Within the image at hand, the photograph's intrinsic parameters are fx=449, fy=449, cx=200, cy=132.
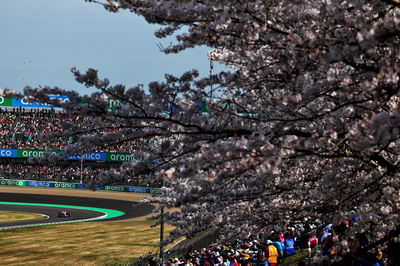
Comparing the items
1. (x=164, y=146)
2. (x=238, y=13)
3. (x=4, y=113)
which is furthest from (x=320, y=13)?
(x=4, y=113)

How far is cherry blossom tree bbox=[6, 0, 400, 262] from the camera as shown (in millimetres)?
4309

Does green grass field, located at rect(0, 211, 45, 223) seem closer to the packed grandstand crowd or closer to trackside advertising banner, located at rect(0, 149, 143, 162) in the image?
the packed grandstand crowd

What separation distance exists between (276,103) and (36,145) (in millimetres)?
64696

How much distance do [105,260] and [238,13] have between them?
17.5m

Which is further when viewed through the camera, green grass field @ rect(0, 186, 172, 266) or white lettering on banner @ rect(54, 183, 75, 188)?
white lettering on banner @ rect(54, 183, 75, 188)

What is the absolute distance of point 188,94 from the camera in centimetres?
573

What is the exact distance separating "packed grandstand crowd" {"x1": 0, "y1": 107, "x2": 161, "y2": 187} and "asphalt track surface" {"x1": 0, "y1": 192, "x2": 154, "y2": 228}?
5.34 meters

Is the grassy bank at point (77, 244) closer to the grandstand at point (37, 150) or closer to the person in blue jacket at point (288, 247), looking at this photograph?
the person in blue jacket at point (288, 247)

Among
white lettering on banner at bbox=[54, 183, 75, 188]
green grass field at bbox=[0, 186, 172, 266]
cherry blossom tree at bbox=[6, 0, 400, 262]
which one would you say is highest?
cherry blossom tree at bbox=[6, 0, 400, 262]

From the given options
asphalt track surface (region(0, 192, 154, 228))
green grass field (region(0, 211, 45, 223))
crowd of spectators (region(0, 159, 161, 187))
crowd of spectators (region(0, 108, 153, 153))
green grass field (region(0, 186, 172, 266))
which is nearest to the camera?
green grass field (region(0, 186, 172, 266))

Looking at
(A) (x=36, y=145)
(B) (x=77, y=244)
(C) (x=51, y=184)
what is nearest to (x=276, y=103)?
(B) (x=77, y=244)

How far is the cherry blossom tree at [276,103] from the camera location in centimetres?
431

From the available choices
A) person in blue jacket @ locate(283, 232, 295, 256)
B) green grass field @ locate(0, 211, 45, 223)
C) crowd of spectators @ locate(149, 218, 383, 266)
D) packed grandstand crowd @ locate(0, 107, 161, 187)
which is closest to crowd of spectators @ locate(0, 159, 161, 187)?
packed grandstand crowd @ locate(0, 107, 161, 187)

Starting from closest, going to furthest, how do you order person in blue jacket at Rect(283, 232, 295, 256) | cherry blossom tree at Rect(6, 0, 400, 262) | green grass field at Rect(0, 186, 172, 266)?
cherry blossom tree at Rect(6, 0, 400, 262) < person in blue jacket at Rect(283, 232, 295, 256) < green grass field at Rect(0, 186, 172, 266)
